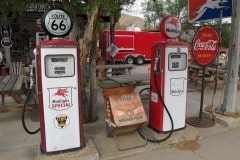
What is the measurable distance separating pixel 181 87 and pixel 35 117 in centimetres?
290

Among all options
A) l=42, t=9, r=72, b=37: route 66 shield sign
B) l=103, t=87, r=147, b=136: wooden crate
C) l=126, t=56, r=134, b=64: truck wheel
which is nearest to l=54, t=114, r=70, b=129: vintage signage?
l=103, t=87, r=147, b=136: wooden crate

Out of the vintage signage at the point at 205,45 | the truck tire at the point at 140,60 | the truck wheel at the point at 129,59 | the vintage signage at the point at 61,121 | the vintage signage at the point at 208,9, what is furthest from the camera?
the truck tire at the point at 140,60

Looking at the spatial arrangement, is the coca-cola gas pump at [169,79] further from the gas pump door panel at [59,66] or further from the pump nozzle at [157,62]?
the gas pump door panel at [59,66]

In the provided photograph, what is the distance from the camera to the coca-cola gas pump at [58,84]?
9.95ft

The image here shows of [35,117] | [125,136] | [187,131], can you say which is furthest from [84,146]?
[35,117]

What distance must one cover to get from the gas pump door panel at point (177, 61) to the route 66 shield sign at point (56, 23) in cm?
151

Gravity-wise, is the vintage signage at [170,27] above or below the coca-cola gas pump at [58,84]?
above

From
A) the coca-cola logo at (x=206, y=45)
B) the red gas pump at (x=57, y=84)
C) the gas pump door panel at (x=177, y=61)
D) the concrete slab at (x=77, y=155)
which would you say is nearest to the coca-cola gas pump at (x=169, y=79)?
the gas pump door panel at (x=177, y=61)

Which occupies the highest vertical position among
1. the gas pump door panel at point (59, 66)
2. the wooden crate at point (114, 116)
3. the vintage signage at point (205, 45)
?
the vintage signage at point (205, 45)

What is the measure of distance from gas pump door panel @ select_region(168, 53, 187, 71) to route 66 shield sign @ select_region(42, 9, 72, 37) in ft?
4.95

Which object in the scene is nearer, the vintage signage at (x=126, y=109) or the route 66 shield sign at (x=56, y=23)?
the route 66 shield sign at (x=56, y=23)

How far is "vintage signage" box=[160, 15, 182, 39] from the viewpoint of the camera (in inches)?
147

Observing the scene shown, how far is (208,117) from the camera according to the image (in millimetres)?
4918

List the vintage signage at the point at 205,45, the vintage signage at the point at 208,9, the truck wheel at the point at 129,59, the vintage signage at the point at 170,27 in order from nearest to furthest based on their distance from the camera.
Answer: the vintage signage at the point at 170,27 < the vintage signage at the point at 205,45 < the vintage signage at the point at 208,9 < the truck wheel at the point at 129,59
